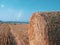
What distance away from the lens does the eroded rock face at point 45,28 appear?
5277 millimetres

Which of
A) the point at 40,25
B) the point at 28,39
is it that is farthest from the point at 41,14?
the point at 28,39

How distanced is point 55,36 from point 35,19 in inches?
48.5

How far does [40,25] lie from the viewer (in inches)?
235

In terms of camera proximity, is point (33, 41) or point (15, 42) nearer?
point (33, 41)

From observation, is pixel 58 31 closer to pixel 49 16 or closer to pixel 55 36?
pixel 55 36

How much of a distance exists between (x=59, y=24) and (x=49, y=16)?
331 mm

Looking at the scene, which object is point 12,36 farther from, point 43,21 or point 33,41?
point 43,21

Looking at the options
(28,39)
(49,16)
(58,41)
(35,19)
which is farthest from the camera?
(28,39)

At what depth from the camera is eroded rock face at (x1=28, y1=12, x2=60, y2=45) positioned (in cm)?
528

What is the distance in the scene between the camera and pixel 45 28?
5508 millimetres

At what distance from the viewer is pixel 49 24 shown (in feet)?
17.7

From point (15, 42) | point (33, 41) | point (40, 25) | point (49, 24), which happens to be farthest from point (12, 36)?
point (49, 24)

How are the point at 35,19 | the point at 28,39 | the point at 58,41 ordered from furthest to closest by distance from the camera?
1. the point at 28,39
2. the point at 35,19
3. the point at 58,41

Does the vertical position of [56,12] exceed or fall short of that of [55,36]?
it exceeds it
